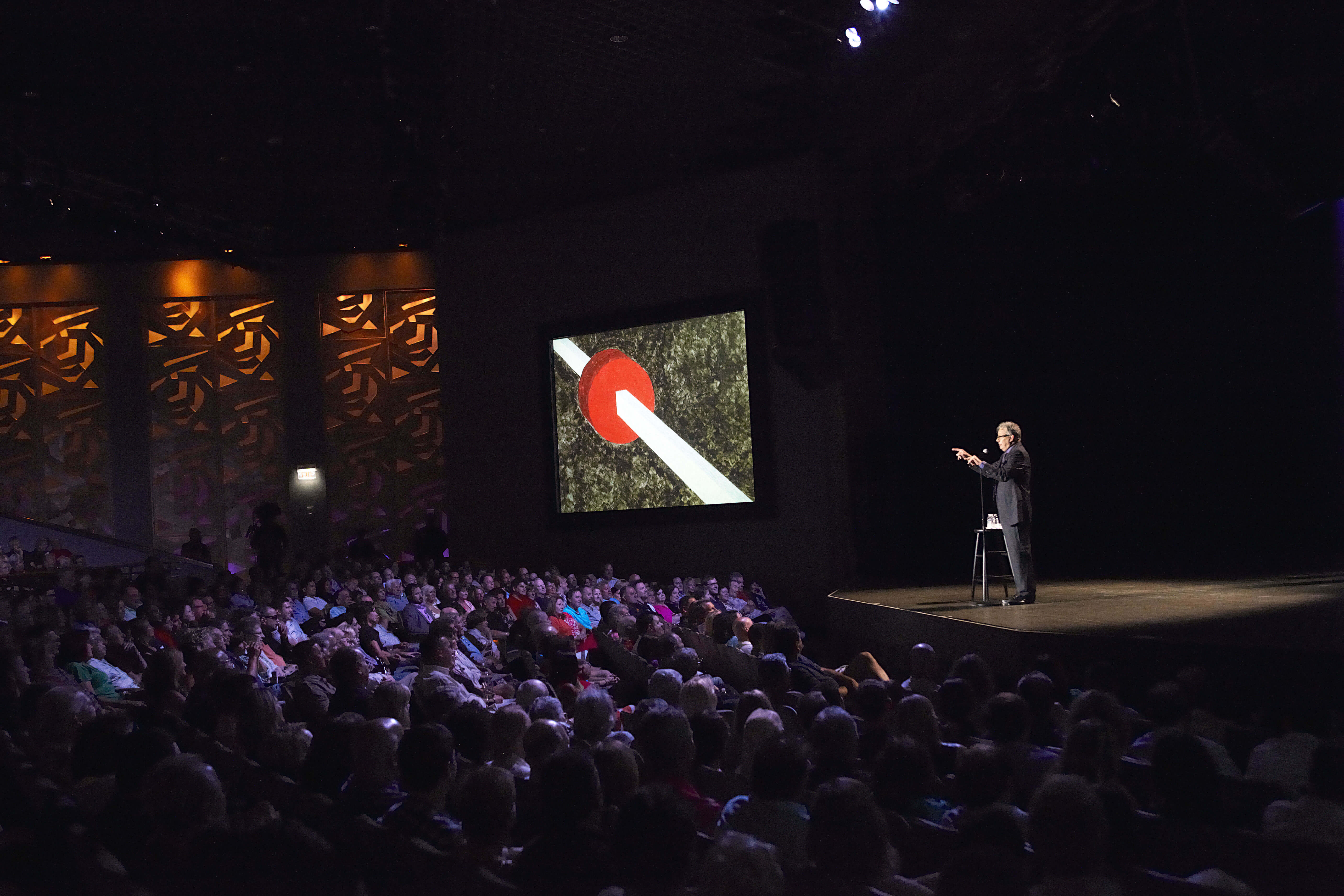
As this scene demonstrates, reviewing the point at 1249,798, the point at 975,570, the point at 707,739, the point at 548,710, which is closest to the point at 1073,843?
the point at 1249,798

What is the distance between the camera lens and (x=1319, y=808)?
91.2 inches

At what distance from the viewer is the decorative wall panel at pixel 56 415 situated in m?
16.1

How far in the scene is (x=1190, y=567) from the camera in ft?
29.7

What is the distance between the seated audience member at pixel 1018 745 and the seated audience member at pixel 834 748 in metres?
0.43

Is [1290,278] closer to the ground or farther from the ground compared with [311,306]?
closer to the ground

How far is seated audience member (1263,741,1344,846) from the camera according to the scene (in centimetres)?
228

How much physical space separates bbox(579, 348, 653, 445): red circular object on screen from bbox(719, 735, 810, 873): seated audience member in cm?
1028

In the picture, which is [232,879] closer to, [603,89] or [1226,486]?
[603,89]

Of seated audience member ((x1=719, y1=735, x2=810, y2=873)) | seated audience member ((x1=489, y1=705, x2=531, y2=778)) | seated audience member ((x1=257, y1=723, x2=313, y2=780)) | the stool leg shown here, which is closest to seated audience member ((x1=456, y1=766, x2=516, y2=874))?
seated audience member ((x1=719, y1=735, x2=810, y2=873))

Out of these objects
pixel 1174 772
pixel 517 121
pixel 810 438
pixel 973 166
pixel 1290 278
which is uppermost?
pixel 517 121

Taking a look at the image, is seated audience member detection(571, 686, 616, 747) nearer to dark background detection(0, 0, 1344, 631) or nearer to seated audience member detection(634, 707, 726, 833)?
seated audience member detection(634, 707, 726, 833)

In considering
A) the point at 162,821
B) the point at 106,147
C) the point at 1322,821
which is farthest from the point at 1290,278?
the point at 106,147

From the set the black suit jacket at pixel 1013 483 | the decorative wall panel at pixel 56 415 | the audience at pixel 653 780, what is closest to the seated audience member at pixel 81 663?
the audience at pixel 653 780

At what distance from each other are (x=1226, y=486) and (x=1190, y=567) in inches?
55.1
